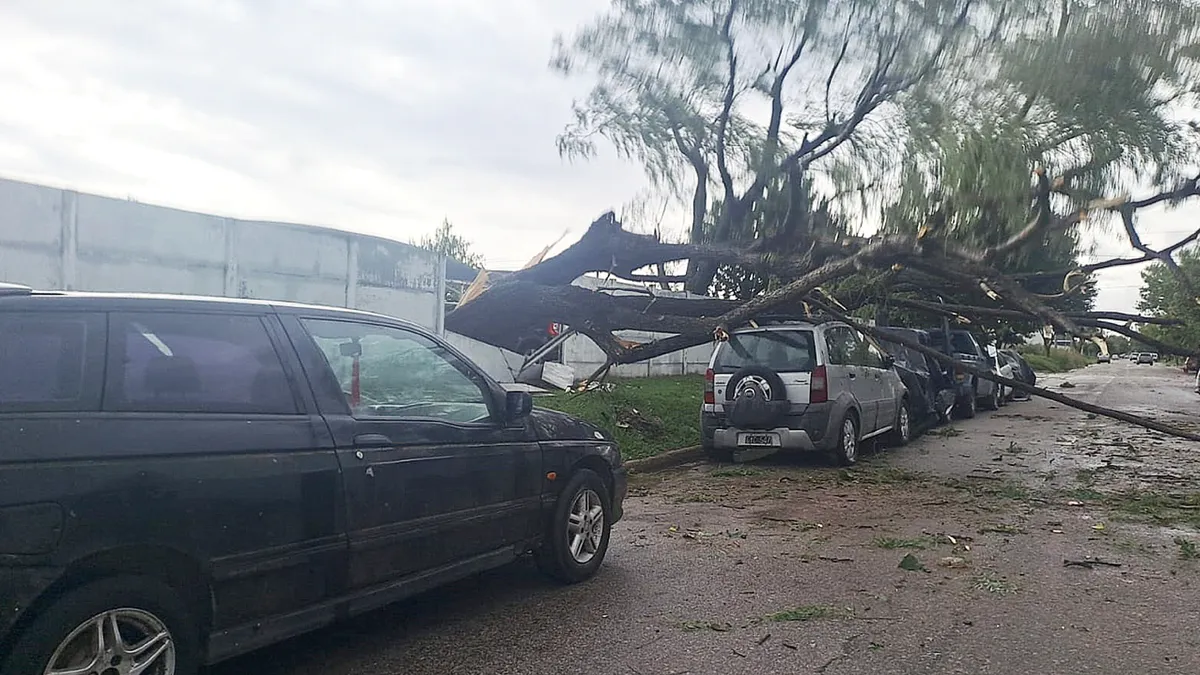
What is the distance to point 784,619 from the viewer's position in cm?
529

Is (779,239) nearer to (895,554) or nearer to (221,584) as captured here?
(895,554)

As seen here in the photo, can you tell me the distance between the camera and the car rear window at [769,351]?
11102mm

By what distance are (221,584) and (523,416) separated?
2161 mm

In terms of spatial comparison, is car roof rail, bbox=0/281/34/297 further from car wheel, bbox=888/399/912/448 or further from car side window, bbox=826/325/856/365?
car wheel, bbox=888/399/912/448

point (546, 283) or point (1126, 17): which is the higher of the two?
point (1126, 17)

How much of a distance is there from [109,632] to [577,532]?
3.16 m

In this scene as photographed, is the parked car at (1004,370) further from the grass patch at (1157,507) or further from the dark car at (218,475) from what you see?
the dark car at (218,475)

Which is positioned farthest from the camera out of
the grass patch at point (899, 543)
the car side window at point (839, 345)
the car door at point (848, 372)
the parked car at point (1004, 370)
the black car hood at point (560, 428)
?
the parked car at point (1004, 370)

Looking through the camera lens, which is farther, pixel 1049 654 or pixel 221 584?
pixel 1049 654

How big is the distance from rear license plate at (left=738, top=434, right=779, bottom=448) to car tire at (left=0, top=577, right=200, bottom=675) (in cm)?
817

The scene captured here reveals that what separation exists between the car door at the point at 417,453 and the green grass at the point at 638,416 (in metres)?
5.67

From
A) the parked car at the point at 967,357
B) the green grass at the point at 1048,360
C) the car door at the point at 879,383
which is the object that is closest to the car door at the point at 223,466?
the car door at the point at 879,383

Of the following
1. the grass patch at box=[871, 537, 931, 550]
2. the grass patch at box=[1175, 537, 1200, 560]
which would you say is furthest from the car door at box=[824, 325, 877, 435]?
the grass patch at box=[1175, 537, 1200, 560]

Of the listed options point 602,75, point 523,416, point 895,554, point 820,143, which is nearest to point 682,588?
point 523,416
